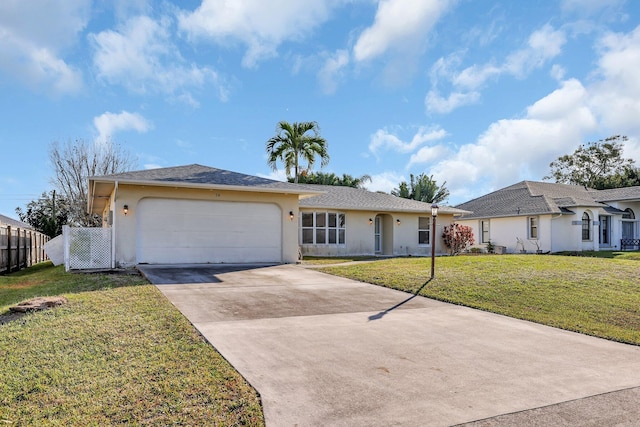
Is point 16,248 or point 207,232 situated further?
point 16,248

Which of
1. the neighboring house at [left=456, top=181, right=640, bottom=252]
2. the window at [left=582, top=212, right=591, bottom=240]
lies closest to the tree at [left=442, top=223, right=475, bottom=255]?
the neighboring house at [left=456, top=181, right=640, bottom=252]

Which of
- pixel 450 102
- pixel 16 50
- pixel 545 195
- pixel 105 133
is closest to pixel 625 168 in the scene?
pixel 545 195

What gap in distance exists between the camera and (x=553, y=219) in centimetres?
2377

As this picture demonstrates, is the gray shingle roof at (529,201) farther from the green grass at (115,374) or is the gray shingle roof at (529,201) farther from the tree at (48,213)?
the tree at (48,213)

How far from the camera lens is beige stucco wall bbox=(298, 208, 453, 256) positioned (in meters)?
20.5

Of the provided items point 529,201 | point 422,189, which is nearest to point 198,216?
point 529,201

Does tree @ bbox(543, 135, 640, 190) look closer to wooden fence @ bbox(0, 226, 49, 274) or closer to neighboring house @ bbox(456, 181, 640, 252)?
neighboring house @ bbox(456, 181, 640, 252)

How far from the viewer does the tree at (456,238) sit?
21781mm

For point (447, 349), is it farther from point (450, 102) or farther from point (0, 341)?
point (450, 102)

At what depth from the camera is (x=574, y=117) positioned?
23.1m

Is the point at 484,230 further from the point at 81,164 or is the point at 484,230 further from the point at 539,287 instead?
the point at 81,164

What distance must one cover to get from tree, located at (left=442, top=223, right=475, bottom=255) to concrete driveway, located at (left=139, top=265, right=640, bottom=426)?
46.0 ft

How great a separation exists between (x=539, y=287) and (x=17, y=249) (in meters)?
21.4

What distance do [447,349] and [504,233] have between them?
23167mm
